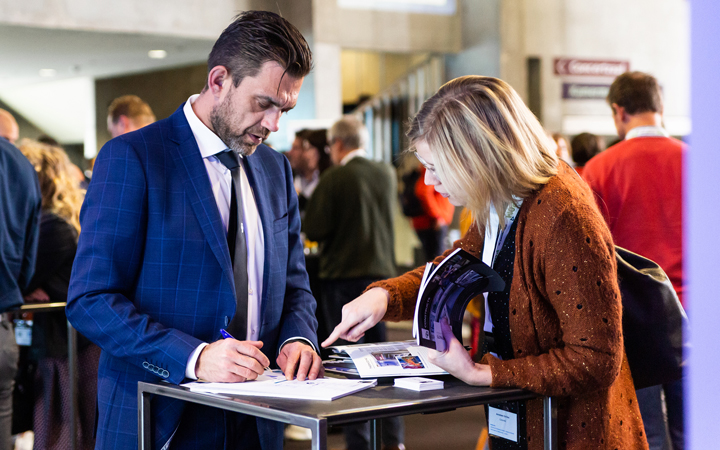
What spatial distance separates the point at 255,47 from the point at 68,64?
1031 centimetres

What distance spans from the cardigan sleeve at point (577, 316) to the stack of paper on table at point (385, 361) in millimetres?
174

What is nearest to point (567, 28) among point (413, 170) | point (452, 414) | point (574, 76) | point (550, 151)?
point (574, 76)

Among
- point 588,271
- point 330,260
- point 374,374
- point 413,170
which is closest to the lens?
point 588,271

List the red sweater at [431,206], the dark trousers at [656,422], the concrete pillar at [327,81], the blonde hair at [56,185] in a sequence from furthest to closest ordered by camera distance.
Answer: the concrete pillar at [327,81] < the red sweater at [431,206] < the blonde hair at [56,185] < the dark trousers at [656,422]

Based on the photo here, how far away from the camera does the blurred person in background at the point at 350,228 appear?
434 cm

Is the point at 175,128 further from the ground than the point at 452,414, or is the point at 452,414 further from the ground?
the point at 175,128

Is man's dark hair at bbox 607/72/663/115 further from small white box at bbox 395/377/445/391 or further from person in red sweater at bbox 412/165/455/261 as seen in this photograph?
person in red sweater at bbox 412/165/455/261

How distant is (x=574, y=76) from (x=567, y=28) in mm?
624

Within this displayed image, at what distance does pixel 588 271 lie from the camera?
4.62 feet

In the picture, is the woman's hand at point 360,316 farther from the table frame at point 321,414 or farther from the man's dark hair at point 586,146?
the man's dark hair at point 586,146

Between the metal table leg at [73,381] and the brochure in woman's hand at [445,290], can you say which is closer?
the brochure in woman's hand at [445,290]

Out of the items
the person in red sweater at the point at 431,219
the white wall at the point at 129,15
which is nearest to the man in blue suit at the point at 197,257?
the person in red sweater at the point at 431,219

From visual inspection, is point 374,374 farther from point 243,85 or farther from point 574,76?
point 574,76

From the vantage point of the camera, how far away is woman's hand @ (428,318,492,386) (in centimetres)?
144
